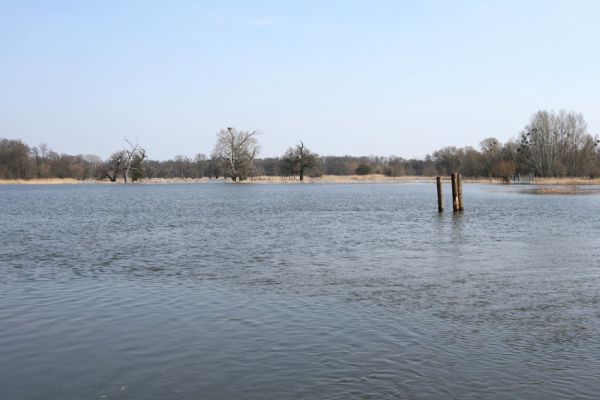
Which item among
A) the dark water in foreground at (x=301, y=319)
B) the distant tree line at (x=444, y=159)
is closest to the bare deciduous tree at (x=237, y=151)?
the distant tree line at (x=444, y=159)

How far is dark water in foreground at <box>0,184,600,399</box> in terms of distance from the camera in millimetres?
6949

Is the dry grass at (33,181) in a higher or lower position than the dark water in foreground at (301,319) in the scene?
higher

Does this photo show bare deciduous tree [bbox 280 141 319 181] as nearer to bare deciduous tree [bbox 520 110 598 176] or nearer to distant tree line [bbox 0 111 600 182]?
distant tree line [bbox 0 111 600 182]

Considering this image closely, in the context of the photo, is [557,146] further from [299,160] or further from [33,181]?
[33,181]

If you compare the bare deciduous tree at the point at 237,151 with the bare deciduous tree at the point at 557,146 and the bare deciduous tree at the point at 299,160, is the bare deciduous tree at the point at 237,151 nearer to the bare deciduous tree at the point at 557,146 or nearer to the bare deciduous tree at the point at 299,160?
the bare deciduous tree at the point at 299,160

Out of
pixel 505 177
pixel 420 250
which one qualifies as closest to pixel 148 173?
pixel 505 177

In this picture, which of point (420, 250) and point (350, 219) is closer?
point (420, 250)

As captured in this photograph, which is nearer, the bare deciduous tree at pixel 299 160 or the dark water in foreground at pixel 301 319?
the dark water in foreground at pixel 301 319

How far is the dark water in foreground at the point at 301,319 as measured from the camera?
695cm

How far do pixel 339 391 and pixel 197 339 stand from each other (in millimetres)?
3047

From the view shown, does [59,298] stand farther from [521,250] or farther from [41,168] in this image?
[41,168]

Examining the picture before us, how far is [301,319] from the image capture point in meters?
10.1

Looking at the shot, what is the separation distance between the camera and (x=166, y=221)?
3281cm

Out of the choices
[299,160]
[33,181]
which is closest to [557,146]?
[299,160]
